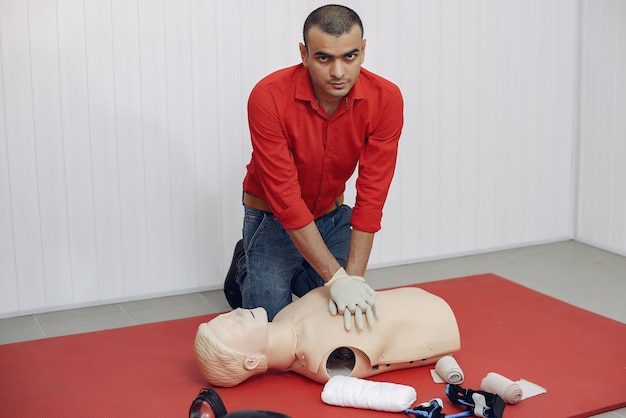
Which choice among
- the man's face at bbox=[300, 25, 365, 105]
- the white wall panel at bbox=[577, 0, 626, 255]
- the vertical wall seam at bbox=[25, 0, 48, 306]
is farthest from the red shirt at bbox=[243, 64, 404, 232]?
the white wall panel at bbox=[577, 0, 626, 255]

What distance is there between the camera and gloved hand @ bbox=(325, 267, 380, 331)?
2707 mm

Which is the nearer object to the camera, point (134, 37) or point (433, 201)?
point (134, 37)

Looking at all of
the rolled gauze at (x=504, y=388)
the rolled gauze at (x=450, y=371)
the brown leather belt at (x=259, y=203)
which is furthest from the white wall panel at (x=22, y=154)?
the rolled gauze at (x=504, y=388)

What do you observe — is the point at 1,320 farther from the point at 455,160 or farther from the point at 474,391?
the point at 455,160

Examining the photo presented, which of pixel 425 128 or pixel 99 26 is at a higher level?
pixel 99 26

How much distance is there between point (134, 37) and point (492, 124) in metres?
1.89

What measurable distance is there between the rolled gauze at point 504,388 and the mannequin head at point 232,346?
69cm

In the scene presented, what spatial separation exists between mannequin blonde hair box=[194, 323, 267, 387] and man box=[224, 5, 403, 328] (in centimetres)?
34

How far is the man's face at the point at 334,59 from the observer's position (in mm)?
2715

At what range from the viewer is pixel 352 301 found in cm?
272

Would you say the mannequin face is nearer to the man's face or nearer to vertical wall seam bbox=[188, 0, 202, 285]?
the man's face

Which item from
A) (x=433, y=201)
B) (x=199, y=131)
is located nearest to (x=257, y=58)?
(x=199, y=131)

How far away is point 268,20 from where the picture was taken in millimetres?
3836

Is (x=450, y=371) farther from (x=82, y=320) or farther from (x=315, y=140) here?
(x=82, y=320)
